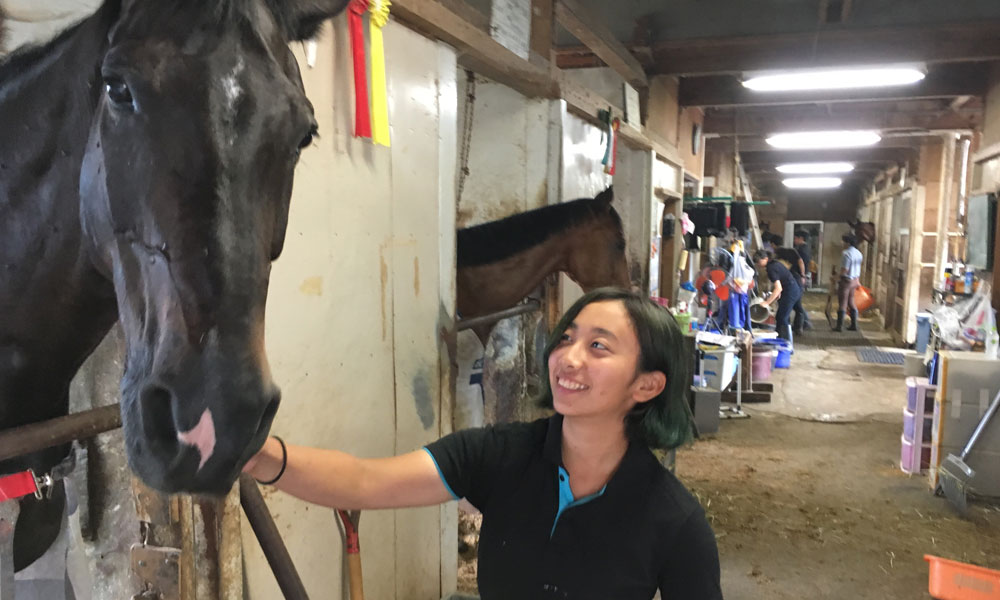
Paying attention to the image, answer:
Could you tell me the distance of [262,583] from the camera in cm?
143

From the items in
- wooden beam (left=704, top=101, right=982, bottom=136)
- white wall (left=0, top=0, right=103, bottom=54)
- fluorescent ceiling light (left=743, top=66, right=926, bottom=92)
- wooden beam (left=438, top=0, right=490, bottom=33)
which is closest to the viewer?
white wall (left=0, top=0, right=103, bottom=54)

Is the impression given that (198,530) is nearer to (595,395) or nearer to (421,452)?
(421,452)

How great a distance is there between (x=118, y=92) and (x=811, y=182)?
19.7m

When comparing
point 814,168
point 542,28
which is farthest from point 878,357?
point 542,28

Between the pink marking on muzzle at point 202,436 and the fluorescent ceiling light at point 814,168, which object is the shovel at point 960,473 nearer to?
the pink marking on muzzle at point 202,436

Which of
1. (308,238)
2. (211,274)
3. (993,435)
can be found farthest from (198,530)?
(993,435)

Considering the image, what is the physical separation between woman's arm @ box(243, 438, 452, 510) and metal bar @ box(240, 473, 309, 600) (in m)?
0.15

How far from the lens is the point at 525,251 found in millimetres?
3221

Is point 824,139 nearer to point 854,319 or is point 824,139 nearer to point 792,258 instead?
point 792,258

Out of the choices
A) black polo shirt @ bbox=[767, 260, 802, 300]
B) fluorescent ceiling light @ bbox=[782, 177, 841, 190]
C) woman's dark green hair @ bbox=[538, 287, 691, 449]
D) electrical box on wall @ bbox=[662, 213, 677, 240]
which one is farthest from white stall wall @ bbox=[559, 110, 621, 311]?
fluorescent ceiling light @ bbox=[782, 177, 841, 190]

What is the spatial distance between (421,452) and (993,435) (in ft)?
13.6

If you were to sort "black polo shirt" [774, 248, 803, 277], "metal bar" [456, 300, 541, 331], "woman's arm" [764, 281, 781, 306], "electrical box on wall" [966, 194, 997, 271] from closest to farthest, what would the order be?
"metal bar" [456, 300, 541, 331] → "electrical box on wall" [966, 194, 997, 271] → "woman's arm" [764, 281, 781, 306] → "black polo shirt" [774, 248, 803, 277]

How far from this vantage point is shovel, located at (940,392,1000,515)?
147 inches

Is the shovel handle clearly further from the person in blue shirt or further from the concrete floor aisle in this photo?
the person in blue shirt
